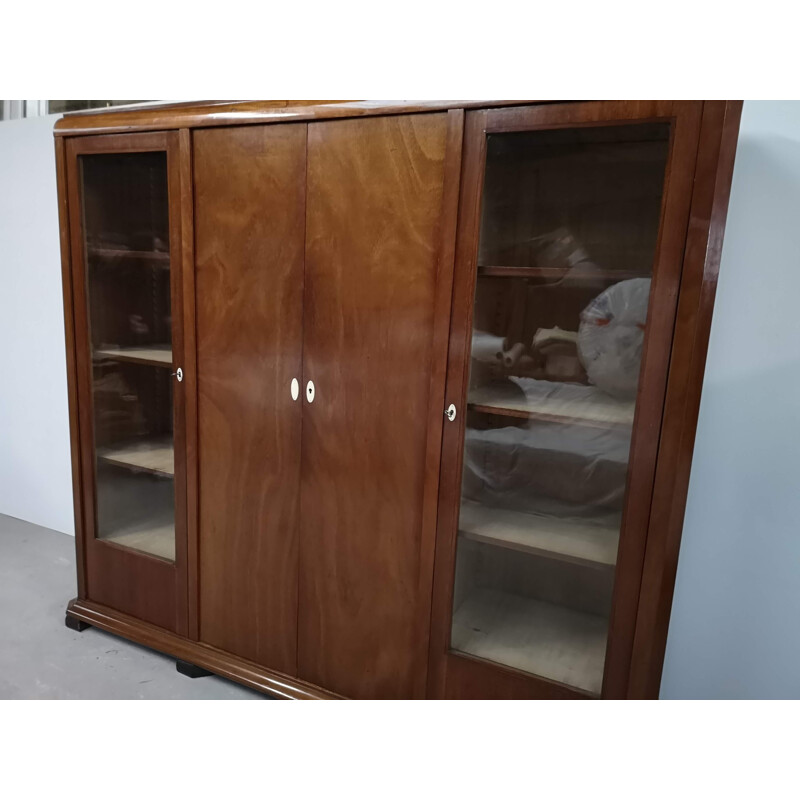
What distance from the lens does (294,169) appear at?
1.57 m

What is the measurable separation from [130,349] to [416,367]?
1.15 m

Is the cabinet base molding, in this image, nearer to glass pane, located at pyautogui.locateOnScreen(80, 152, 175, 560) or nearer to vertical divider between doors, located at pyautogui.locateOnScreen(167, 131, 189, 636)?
vertical divider between doors, located at pyautogui.locateOnScreen(167, 131, 189, 636)

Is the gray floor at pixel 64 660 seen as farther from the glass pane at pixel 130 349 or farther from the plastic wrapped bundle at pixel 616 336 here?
the plastic wrapped bundle at pixel 616 336

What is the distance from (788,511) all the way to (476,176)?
4.09ft

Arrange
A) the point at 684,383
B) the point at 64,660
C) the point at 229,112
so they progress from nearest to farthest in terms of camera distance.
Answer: the point at 684,383
the point at 229,112
the point at 64,660

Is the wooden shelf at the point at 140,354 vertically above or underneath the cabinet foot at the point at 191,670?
above

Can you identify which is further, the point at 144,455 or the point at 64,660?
the point at 144,455

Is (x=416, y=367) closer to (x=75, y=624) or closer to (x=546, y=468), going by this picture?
(x=546, y=468)

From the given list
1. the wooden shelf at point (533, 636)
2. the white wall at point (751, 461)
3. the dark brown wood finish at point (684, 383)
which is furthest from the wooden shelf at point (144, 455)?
the white wall at point (751, 461)

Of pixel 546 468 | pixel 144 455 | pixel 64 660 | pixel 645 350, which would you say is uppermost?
pixel 645 350

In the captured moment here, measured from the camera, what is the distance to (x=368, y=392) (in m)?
1.57

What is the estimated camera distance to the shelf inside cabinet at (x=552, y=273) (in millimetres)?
1369

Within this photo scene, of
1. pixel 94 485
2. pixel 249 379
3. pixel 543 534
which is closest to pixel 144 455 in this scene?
pixel 94 485

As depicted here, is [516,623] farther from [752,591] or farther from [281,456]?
[281,456]
